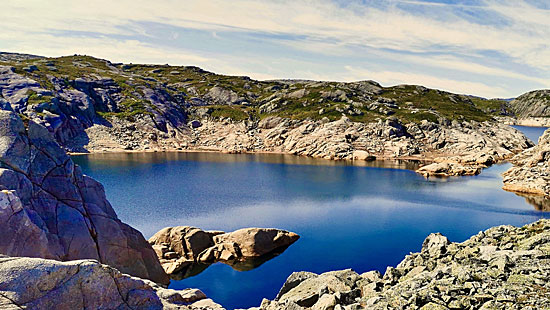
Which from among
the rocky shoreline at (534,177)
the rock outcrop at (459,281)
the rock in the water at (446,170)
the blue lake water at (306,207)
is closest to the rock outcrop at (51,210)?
the blue lake water at (306,207)

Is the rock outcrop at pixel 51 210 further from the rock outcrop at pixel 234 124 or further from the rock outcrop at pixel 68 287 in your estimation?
the rock outcrop at pixel 234 124

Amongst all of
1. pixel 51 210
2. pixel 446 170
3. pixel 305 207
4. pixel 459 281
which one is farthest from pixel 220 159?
pixel 459 281

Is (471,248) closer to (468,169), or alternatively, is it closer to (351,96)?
(468,169)

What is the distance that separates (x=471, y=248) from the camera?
26547 mm

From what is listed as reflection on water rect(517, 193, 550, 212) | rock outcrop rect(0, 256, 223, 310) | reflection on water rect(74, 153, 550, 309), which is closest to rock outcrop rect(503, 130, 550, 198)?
reflection on water rect(517, 193, 550, 212)

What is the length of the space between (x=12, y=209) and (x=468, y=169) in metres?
117

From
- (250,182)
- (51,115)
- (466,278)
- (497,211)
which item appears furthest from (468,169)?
(51,115)

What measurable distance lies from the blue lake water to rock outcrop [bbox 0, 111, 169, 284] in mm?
11502

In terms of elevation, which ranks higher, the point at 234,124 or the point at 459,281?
the point at 234,124

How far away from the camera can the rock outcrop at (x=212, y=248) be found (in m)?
46.7

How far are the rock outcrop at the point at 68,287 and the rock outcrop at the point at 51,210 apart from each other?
27.8 ft

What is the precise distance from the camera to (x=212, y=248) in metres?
48.3

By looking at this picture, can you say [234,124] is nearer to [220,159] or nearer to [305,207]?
[220,159]

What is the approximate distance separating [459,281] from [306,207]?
171ft
